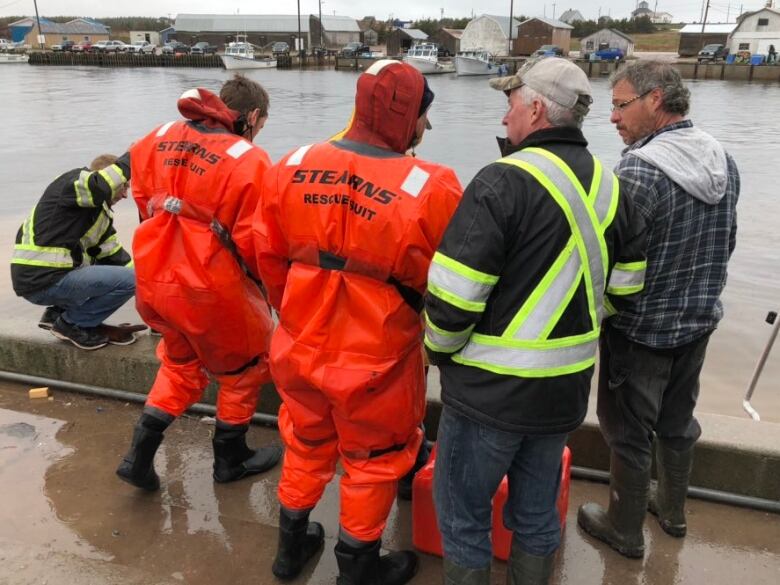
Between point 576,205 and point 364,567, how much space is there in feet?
4.93

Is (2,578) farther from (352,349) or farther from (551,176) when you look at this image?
(551,176)

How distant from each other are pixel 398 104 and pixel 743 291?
23.3 feet

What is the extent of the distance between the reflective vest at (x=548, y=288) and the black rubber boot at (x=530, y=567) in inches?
26.6

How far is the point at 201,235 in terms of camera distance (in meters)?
2.91

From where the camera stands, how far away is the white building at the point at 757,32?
6232 cm

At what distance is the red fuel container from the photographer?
2727mm

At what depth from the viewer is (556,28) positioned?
76500 millimetres

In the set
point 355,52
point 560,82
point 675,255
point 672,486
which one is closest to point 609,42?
point 355,52

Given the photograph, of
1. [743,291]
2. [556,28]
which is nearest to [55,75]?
[556,28]

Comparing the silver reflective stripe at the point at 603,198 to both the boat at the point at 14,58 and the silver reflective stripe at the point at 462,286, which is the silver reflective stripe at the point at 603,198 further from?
the boat at the point at 14,58

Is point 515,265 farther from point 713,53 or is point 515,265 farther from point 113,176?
point 713,53

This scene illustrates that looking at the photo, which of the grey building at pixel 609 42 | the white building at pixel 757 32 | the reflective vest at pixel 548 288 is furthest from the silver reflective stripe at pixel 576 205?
the grey building at pixel 609 42

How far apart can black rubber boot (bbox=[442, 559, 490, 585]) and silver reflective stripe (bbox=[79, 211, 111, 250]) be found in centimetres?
296

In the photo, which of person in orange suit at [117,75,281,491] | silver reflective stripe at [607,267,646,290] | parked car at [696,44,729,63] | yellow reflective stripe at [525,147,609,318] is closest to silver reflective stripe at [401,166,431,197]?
yellow reflective stripe at [525,147,609,318]
